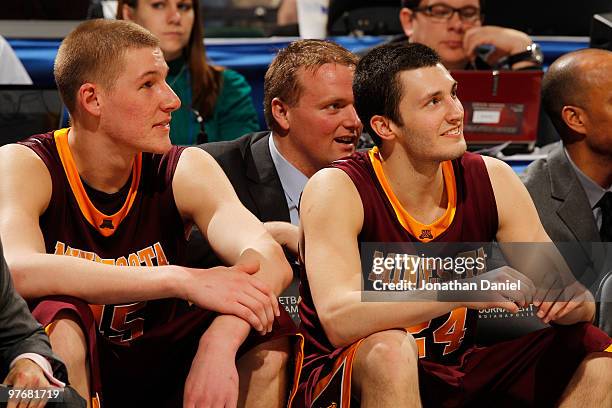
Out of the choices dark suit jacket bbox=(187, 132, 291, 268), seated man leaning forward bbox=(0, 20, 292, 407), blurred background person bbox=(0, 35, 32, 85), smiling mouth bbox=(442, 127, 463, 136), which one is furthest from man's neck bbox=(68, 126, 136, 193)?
blurred background person bbox=(0, 35, 32, 85)

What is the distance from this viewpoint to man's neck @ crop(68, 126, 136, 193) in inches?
107

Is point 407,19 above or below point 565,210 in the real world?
above

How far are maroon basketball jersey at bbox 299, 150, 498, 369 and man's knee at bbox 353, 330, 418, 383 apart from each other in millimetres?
237

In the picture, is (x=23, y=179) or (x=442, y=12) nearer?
(x=23, y=179)

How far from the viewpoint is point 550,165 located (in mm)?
3320

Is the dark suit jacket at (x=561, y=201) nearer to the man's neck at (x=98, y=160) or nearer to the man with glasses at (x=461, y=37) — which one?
the man with glasses at (x=461, y=37)

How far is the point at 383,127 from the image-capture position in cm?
279

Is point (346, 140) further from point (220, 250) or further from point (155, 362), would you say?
point (155, 362)

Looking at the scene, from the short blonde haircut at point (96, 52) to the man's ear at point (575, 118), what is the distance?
1534mm

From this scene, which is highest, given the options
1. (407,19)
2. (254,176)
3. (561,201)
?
(407,19)

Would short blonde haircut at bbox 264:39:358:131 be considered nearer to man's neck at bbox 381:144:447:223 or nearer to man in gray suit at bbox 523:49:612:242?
man's neck at bbox 381:144:447:223

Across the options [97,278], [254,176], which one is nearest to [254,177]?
[254,176]

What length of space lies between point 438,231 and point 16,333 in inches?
45.5

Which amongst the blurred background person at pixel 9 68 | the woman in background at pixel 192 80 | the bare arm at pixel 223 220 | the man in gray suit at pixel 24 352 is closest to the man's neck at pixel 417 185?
the bare arm at pixel 223 220
